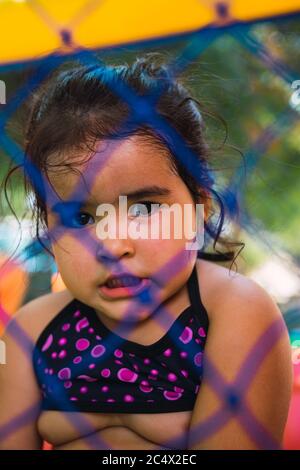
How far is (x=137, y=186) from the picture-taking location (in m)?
0.64

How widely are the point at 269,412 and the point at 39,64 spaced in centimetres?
45

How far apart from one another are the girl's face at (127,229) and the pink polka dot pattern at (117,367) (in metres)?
0.04

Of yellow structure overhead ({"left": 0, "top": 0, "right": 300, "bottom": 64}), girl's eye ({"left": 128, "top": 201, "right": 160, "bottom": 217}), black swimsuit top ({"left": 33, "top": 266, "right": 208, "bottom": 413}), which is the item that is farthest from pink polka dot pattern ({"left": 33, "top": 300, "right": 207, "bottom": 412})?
yellow structure overhead ({"left": 0, "top": 0, "right": 300, "bottom": 64})

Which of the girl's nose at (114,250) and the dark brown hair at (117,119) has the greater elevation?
the dark brown hair at (117,119)

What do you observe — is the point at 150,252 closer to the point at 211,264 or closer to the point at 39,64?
the point at 211,264

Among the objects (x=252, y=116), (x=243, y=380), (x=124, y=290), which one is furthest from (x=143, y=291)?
(x=252, y=116)

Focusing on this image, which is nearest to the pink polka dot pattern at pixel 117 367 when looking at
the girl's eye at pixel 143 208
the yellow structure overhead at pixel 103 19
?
the girl's eye at pixel 143 208

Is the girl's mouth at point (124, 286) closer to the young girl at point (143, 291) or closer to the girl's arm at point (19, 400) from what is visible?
the young girl at point (143, 291)

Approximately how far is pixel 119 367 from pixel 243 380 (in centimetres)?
12

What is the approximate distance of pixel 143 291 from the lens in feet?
2.15

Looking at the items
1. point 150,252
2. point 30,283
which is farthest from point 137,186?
point 30,283

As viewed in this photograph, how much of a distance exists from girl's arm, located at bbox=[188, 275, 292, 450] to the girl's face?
65 millimetres

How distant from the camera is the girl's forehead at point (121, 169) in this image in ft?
2.09

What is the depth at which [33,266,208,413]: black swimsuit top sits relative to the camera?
26.1 inches
